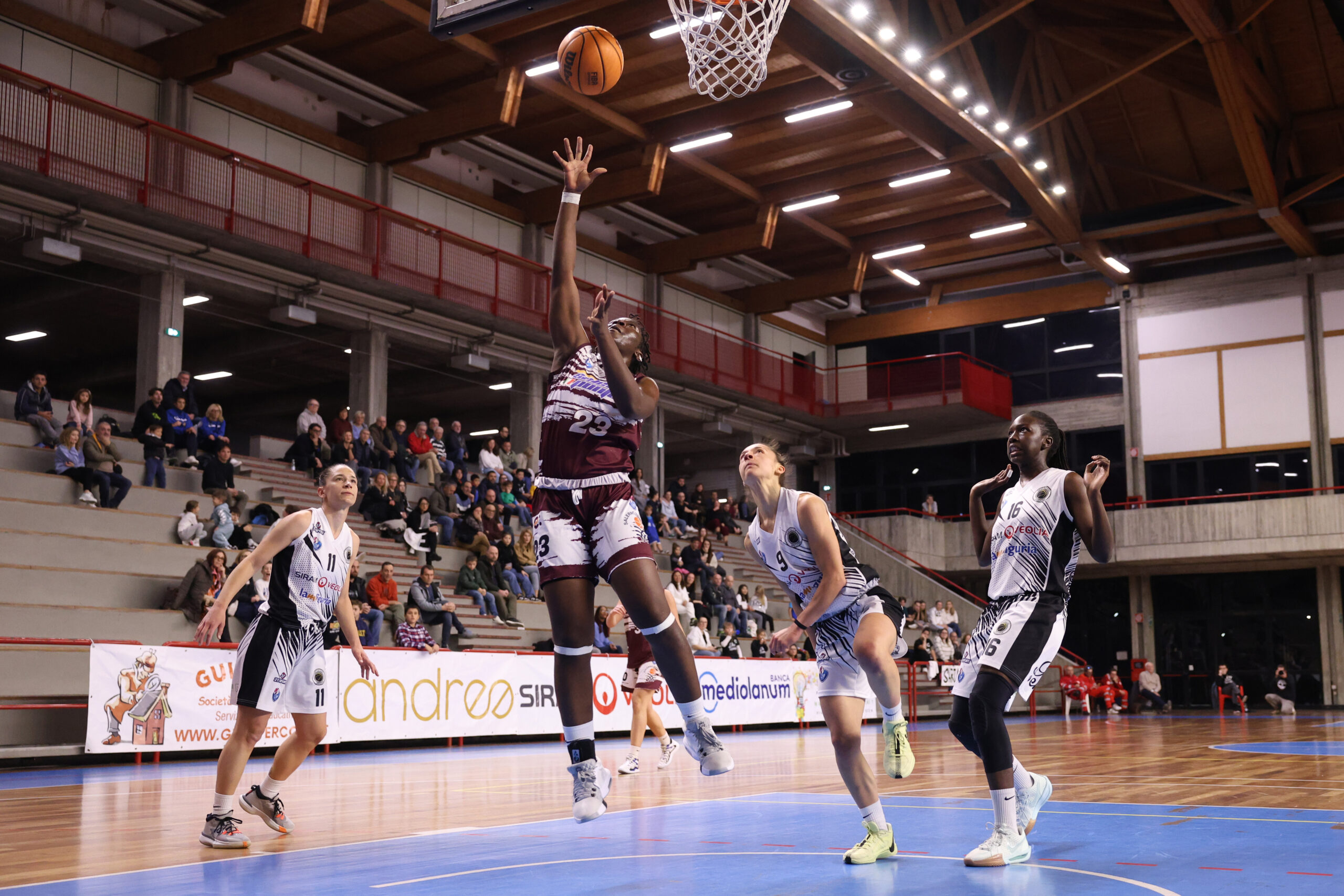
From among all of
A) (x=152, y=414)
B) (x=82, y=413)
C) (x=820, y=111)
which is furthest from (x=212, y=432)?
(x=820, y=111)

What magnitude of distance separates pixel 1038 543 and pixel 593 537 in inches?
93.5

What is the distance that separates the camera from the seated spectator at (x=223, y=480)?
17.8 metres

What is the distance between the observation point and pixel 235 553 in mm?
16203

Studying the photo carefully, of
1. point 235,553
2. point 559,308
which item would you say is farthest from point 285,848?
point 235,553

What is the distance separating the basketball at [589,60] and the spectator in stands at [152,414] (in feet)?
39.0

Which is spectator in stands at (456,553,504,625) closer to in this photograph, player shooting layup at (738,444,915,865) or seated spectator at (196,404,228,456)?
seated spectator at (196,404,228,456)

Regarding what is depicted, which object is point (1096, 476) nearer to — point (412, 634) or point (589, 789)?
point (589, 789)

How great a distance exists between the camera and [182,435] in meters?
18.8

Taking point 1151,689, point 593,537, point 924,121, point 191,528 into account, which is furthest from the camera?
point 1151,689

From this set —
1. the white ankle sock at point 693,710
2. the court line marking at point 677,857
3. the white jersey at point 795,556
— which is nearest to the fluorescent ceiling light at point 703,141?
the white jersey at point 795,556

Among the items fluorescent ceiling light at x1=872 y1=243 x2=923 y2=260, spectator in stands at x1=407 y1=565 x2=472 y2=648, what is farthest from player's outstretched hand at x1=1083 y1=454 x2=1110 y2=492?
fluorescent ceiling light at x1=872 y1=243 x2=923 y2=260

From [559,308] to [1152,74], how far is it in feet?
74.8

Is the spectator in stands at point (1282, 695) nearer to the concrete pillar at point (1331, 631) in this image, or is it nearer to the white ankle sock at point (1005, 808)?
the concrete pillar at point (1331, 631)

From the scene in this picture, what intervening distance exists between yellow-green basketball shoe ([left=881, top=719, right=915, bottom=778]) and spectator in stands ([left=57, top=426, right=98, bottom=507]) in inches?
524
